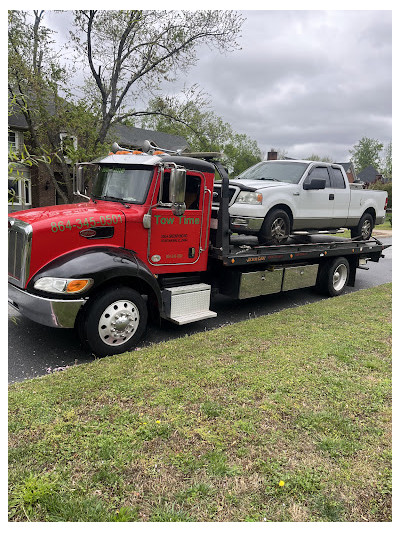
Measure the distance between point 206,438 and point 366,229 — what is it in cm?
786

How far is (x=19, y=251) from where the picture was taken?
4.59 meters

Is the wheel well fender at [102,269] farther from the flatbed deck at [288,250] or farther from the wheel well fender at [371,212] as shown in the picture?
the wheel well fender at [371,212]

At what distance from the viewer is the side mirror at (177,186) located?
16.0 feet

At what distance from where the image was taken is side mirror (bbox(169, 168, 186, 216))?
16.0 feet

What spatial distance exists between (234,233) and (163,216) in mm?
1944

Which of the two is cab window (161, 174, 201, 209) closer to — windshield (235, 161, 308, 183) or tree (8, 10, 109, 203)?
windshield (235, 161, 308, 183)

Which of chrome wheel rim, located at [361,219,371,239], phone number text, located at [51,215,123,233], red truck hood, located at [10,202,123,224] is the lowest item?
phone number text, located at [51,215,123,233]

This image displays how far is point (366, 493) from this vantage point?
249 cm

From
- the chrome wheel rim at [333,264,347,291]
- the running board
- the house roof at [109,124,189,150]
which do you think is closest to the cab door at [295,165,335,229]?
the chrome wheel rim at [333,264,347,291]

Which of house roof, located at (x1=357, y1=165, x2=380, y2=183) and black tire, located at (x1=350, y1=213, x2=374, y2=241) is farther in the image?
house roof, located at (x1=357, y1=165, x2=380, y2=183)

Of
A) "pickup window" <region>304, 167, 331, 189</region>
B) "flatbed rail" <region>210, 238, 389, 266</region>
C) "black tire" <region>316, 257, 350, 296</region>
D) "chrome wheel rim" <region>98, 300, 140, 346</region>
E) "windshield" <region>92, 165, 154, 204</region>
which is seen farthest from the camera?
"black tire" <region>316, 257, 350, 296</region>

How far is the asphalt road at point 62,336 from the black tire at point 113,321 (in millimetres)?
280

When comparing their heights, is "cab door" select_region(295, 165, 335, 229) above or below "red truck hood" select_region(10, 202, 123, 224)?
above

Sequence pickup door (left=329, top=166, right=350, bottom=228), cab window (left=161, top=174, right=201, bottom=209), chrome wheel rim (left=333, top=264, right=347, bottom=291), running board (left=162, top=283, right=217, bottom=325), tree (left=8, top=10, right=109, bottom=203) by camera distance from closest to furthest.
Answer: running board (left=162, top=283, right=217, bottom=325)
cab window (left=161, top=174, right=201, bottom=209)
pickup door (left=329, top=166, right=350, bottom=228)
chrome wheel rim (left=333, top=264, right=347, bottom=291)
tree (left=8, top=10, right=109, bottom=203)
